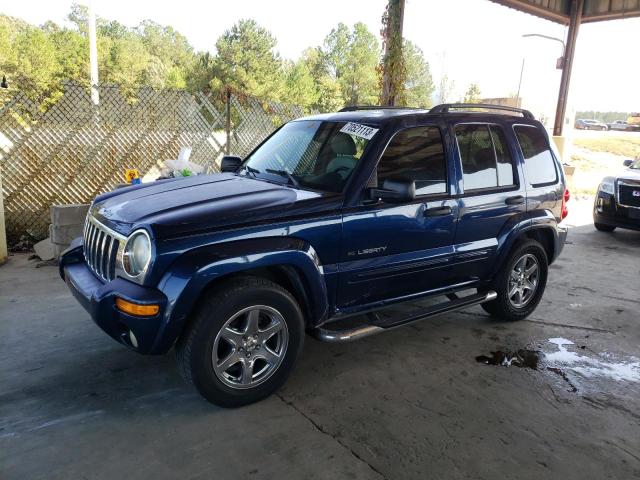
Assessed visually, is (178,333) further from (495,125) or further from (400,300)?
(495,125)

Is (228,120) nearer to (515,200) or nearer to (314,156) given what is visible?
(314,156)

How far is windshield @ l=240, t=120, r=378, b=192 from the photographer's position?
367cm

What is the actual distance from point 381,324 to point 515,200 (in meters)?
1.76

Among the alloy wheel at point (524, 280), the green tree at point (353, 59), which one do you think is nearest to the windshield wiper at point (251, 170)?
the alloy wheel at point (524, 280)

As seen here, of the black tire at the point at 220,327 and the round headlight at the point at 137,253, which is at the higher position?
the round headlight at the point at 137,253

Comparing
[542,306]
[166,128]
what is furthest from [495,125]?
[166,128]

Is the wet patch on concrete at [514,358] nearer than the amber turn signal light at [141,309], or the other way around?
the amber turn signal light at [141,309]

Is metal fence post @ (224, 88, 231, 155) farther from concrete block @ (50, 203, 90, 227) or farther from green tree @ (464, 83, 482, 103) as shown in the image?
green tree @ (464, 83, 482, 103)

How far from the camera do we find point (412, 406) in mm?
3334

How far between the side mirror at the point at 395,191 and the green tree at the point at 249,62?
4335cm

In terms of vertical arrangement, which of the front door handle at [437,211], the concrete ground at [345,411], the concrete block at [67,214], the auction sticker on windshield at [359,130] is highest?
the auction sticker on windshield at [359,130]

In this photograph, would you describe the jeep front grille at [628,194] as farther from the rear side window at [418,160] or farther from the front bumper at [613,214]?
the rear side window at [418,160]

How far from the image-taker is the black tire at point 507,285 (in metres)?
4.64

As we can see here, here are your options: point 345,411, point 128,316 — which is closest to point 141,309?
point 128,316
